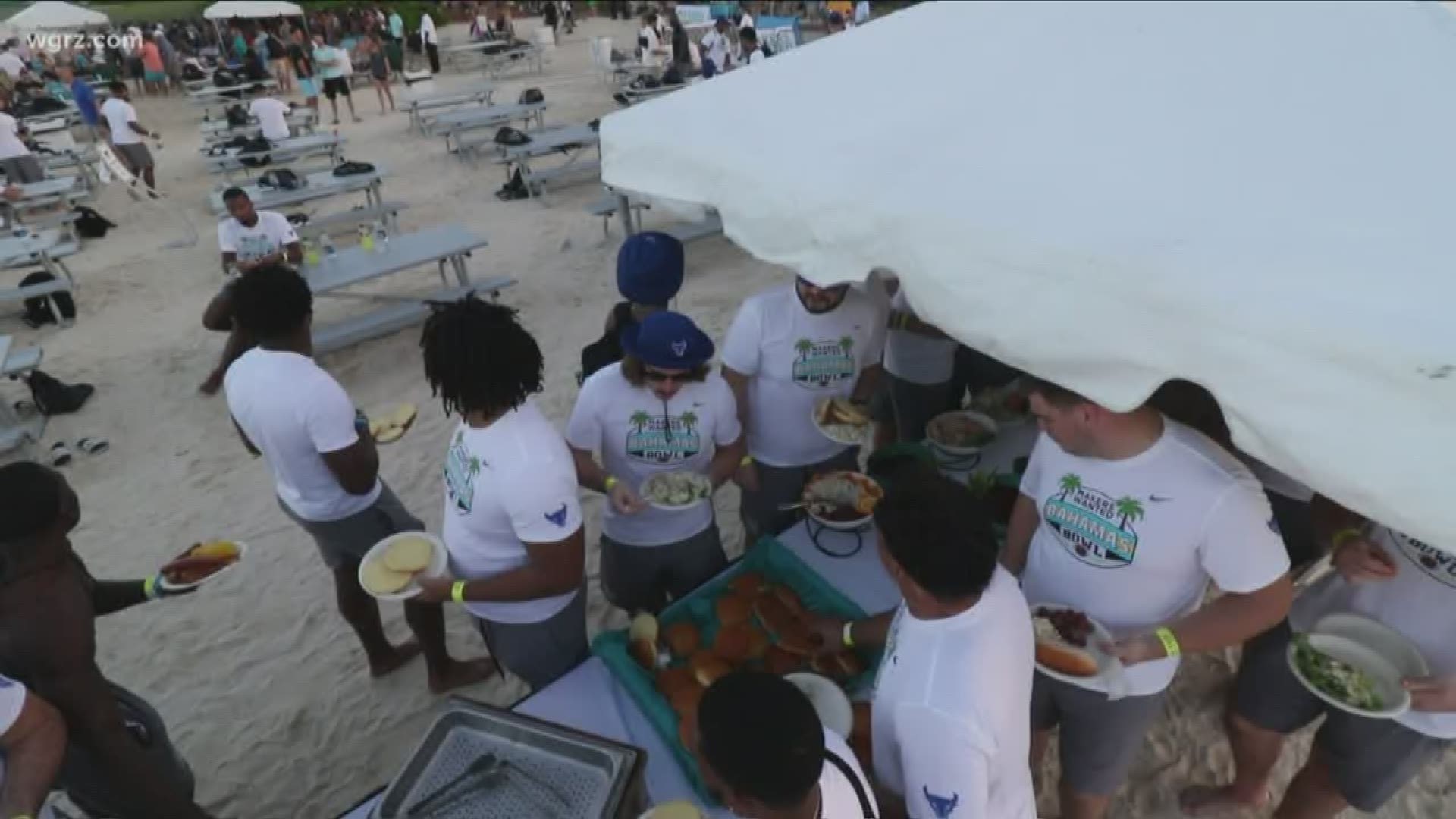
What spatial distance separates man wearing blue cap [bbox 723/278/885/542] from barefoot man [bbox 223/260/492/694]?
147cm

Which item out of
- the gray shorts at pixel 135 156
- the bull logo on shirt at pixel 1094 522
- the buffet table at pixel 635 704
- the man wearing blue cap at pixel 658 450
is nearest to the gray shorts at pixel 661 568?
the man wearing blue cap at pixel 658 450

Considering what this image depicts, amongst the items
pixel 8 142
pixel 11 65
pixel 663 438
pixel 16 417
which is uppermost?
pixel 11 65

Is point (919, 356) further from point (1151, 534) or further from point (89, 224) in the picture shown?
point (89, 224)

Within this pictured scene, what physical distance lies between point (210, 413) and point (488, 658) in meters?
4.07

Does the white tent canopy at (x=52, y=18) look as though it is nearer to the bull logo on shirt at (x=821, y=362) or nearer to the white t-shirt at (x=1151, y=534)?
the bull logo on shirt at (x=821, y=362)

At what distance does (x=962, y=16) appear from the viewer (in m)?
2.31

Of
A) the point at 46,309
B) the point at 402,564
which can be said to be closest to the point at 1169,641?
the point at 402,564

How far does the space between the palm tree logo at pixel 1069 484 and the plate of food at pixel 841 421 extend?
1016mm

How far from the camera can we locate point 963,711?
157 cm

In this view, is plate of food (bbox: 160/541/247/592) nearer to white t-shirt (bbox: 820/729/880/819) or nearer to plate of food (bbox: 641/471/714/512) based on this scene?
plate of food (bbox: 641/471/714/512)

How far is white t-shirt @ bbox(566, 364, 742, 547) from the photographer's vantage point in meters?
2.79

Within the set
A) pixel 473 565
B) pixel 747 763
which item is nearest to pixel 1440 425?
pixel 747 763

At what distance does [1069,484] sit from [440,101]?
15733mm

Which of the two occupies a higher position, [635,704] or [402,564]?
[402,564]
